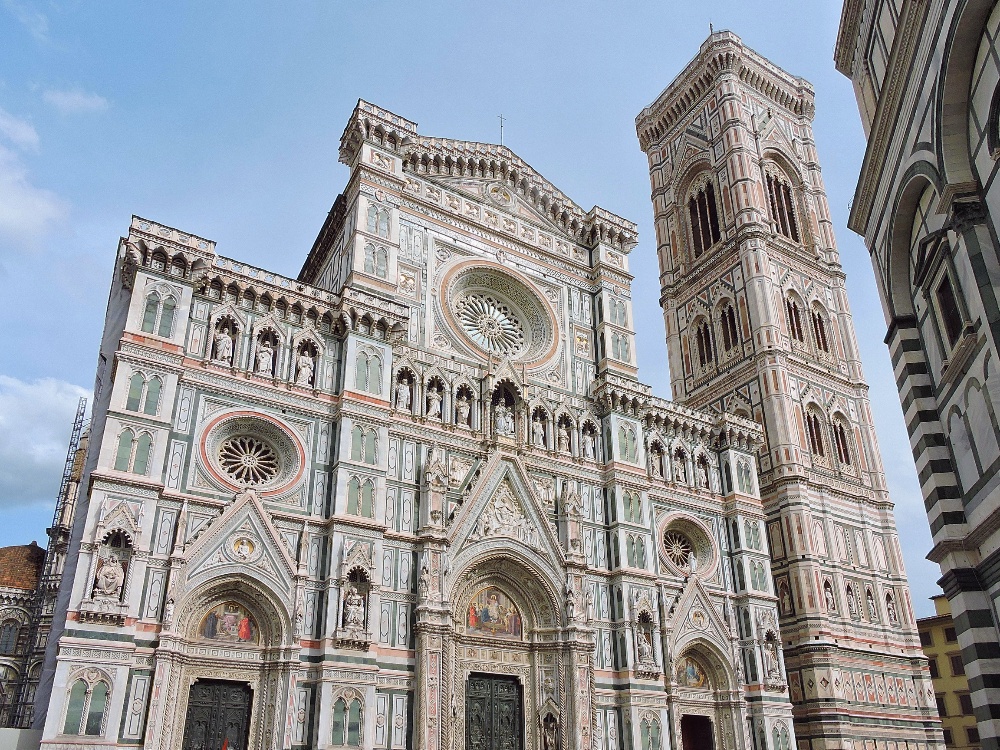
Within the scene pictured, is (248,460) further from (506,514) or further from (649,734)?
(649,734)

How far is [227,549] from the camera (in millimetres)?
19406

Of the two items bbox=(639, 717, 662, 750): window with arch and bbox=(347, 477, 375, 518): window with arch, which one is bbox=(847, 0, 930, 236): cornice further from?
bbox=(639, 717, 662, 750): window with arch

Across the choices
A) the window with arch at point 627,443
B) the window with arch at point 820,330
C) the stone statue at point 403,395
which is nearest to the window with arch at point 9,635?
the stone statue at point 403,395

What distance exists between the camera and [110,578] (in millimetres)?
17703

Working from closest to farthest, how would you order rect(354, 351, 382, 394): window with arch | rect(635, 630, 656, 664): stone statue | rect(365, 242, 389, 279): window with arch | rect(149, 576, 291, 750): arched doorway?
1. rect(149, 576, 291, 750): arched doorway
2. rect(354, 351, 382, 394): window with arch
3. rect(635, 630, 656, 664): stone statue
4. rect(365, 242, 389, 279): window with arch

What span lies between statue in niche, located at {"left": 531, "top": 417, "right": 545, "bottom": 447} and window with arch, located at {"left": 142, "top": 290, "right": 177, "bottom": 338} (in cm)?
1111

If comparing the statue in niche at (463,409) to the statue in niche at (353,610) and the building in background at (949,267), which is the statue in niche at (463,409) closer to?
the statue in niche at (353,610)

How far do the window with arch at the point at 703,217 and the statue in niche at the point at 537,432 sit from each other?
58.9 feet

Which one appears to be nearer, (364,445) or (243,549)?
(243,549)

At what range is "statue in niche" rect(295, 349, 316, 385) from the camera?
74.1 ft

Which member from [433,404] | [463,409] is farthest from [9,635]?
[463,409]

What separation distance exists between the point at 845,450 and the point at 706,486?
899cm

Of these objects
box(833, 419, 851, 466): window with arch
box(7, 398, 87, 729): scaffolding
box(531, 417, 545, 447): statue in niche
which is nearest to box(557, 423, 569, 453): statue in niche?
box(531, 417, 545, 447): statue in niche

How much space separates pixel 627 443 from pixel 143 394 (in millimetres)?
15047
